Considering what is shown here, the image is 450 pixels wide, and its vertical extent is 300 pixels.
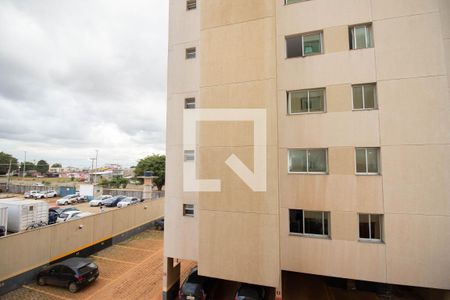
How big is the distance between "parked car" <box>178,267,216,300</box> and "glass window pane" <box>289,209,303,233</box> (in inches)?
202

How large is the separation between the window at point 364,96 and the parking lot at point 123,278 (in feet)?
43.0

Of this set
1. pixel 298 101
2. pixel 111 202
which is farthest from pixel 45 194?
pixel 298 101

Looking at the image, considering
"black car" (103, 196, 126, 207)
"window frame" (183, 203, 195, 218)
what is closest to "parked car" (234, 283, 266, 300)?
"window frame" (183, 203, 195, 218)

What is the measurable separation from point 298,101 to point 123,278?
45.5 feet

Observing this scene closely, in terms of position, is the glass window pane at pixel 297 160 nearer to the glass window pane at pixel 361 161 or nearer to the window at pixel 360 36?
the glass window pane at pixel 361 161

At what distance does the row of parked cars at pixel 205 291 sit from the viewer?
9.29 metres

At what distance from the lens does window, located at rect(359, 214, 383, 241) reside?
25.8ft

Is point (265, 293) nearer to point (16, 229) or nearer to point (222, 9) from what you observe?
point (222, 9)

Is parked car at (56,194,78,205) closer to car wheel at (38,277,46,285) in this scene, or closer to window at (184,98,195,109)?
car wheel at (38,277,46,285)

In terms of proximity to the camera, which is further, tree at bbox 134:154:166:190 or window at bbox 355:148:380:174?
tree at bbox 134:154:166:190

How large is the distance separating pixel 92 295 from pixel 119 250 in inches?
231

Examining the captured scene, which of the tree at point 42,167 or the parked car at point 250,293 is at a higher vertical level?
the tree at point 42,167

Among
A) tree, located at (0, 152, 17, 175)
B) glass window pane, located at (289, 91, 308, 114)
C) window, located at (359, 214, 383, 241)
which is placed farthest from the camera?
tree, located at (0, 152, 17, 175)

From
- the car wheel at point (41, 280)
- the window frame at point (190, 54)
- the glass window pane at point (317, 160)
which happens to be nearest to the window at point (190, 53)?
the window frame at point (190, 54)
